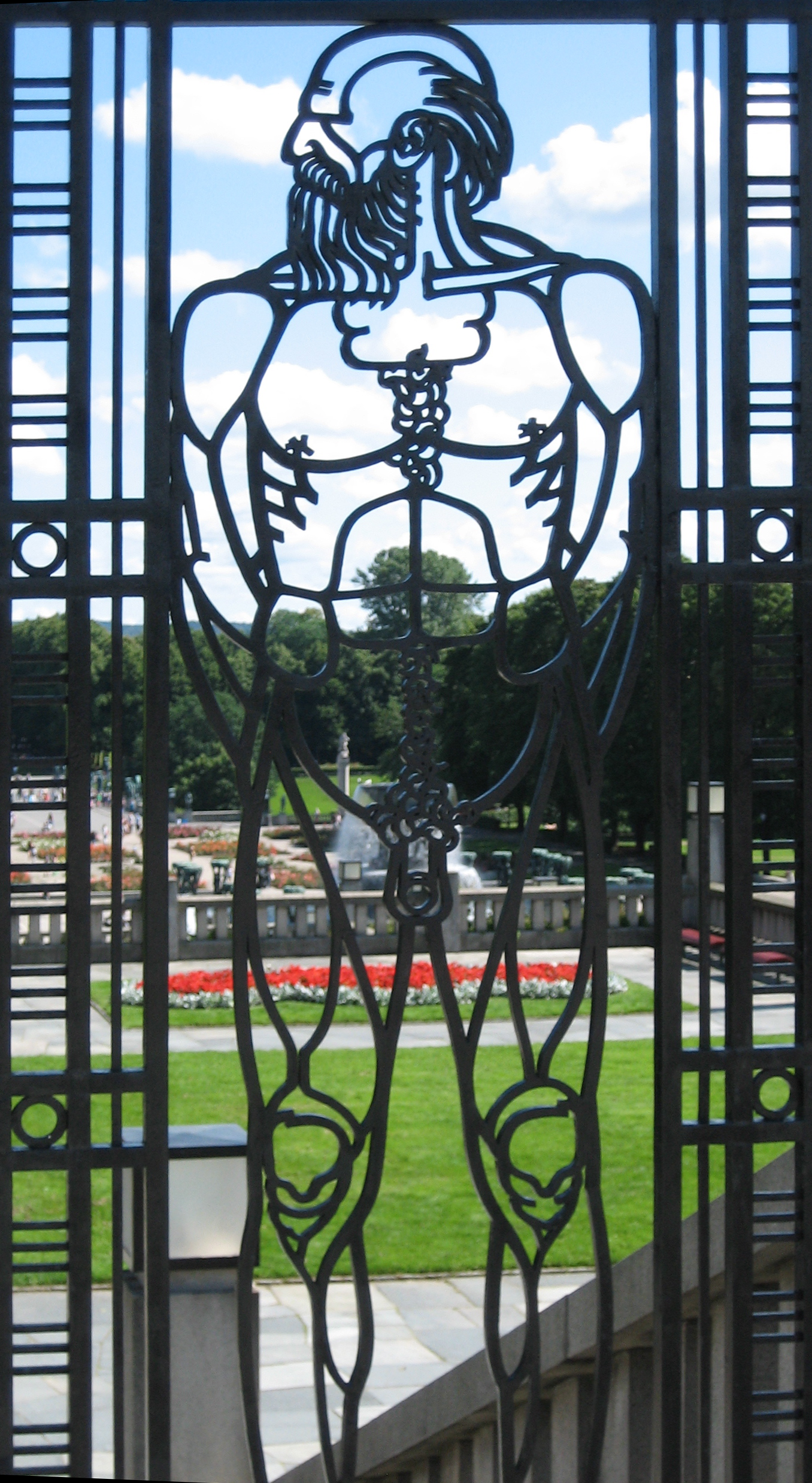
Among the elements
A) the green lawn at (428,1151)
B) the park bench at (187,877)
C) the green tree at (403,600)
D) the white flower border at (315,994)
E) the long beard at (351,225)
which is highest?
the green tree at (403,600)

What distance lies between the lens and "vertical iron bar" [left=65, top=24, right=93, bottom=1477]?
6.92 ft

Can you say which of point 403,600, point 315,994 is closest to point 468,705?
point 315,994

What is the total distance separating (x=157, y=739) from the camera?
2125mm

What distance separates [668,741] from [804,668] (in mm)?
249

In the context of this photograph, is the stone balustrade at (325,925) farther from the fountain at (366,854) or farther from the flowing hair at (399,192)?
the flowing hair at (399,192)

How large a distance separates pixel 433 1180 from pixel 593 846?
5834 mm

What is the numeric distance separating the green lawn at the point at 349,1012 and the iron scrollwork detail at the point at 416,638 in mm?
8243

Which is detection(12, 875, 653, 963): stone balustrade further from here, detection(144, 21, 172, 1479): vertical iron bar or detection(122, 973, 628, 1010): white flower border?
detection(144, 21, 172, 1479): vertical iron bar

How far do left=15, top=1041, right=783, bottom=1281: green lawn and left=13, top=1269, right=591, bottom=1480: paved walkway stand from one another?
201 mm

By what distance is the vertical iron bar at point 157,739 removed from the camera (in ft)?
6.91

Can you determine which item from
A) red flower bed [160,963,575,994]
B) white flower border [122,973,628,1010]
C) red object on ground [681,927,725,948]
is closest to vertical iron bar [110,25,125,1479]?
red flower bed [160,963,575,994]

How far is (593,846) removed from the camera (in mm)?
2188

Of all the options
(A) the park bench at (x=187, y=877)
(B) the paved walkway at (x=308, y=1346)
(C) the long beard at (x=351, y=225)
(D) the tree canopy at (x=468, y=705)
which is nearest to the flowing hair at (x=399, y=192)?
(C) the long beard at (x=351, y=225)

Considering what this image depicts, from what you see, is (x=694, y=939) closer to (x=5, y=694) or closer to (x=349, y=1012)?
(x=349, y=1012)
